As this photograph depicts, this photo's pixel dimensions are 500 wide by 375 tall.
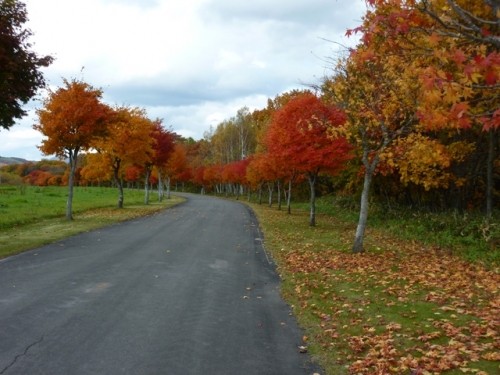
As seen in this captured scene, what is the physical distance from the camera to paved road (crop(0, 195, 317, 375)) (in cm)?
574

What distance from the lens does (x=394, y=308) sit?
8.31 m

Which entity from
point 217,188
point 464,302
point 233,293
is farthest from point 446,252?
point 217,188

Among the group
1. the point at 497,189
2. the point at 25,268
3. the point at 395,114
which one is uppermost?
the point at 395,114

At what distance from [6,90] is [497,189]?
2576cm

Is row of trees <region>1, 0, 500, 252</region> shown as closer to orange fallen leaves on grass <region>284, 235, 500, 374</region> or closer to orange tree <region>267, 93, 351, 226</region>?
orange tree <region>267, 93, 351, 226</region>

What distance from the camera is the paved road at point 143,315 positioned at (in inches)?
226

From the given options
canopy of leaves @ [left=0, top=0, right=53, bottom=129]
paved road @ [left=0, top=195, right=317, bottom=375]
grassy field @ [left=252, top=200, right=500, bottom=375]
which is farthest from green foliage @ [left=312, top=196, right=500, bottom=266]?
canopy of leaves @ [left=0, top=0, right=53, bottom=129]

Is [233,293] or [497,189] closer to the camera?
[233,293]

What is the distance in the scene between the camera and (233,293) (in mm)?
9508

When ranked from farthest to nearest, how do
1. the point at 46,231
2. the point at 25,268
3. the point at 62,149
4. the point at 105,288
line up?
the point at 62,149 < the point at 46,231 < the point at 25,268 < the point at 105,288

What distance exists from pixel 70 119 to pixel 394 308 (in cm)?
2128

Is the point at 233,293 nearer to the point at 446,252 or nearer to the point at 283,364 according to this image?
the point at 283,364

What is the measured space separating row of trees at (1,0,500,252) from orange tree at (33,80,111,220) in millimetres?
56

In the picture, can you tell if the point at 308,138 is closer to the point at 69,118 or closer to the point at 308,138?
the point at 308,138
